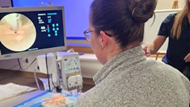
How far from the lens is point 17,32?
154 centimetres

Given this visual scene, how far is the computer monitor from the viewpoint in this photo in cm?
149

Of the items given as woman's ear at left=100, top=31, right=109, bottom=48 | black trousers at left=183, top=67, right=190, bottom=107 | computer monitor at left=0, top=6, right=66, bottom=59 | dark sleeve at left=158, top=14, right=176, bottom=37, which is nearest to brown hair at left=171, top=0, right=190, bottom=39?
dark sleeve at left=158, top=14, right=176, bottom=37

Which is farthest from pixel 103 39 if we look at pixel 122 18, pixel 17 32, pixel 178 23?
pixel 178 23

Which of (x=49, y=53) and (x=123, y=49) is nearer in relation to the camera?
(x=123, y=49)

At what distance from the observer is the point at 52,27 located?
1.68 metres

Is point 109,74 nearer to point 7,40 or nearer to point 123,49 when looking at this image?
point 123,49

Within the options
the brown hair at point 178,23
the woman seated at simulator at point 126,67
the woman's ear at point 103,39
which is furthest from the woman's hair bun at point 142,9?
the brown hair at point 178,23

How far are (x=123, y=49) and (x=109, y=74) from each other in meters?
0.11

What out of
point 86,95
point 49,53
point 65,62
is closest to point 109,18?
point 86,95

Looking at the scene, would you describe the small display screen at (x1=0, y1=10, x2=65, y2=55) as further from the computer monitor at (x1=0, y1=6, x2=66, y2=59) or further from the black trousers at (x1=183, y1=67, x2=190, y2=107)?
the black trousers at (x1=183, y1=67, x2=190, y2=107)

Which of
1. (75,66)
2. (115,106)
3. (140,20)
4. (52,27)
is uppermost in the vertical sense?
(140,20)

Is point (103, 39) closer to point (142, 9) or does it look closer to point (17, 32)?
point (142, 9)

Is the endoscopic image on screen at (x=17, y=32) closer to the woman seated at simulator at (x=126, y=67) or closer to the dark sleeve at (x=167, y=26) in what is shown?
the woman seated at simulator at (x=126, y=67)

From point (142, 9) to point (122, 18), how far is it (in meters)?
0.09
